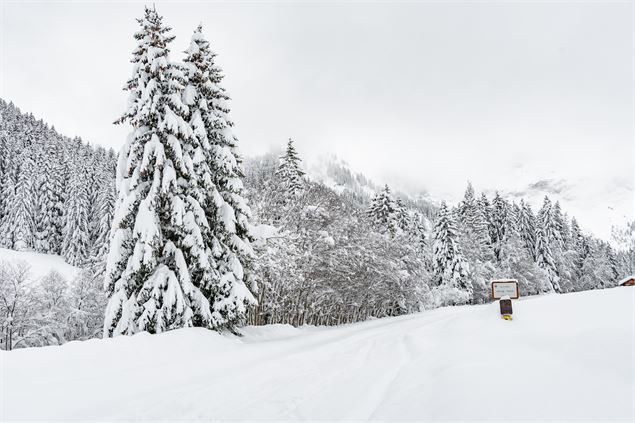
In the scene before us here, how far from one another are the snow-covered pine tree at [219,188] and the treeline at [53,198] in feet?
156

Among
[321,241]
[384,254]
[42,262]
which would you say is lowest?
[42,262]

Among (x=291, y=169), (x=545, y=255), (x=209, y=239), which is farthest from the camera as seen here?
(x=545, y=255)

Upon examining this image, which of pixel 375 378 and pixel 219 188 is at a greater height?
pixel 219 188

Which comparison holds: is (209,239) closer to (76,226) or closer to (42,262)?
(42,262)

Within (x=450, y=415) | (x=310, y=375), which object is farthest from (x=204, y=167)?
(x=450, y=415)

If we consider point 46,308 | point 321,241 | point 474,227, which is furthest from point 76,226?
point 474,227

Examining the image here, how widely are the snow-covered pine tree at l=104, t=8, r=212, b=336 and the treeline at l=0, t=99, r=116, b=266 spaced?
159 feet

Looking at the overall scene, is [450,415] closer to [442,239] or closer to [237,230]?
[237,230]

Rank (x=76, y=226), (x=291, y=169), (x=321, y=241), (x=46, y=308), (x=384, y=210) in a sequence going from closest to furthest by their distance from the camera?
(x=321, y=241)
(x=291, y=169)
(x=46, y=308)
(x=384, y=210)
(x=76, y=226)

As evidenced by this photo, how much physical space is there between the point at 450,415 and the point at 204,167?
1347cm

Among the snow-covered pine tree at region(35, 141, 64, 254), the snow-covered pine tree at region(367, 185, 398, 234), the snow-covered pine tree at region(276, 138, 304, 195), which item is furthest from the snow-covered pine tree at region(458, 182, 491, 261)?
the snow-covered pine tree at region(35, 141, 64, 254)

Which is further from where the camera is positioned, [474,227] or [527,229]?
[527,229]

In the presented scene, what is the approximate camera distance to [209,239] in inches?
632

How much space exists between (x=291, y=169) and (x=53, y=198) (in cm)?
5332
